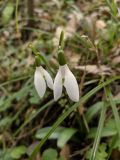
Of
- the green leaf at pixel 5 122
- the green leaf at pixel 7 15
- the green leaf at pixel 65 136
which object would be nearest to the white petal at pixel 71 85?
the green leaf at pixel 65 136

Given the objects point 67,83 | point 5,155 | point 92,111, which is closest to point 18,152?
point 5,155

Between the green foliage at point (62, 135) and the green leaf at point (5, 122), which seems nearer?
the green foliage at point (62, 135)

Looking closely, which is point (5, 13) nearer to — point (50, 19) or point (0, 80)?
point (50, 19)

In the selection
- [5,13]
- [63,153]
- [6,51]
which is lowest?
[63,153]

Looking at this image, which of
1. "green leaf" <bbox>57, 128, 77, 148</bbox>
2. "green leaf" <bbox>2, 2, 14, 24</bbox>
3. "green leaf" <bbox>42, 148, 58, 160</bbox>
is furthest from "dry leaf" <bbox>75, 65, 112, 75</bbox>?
"green leaf" <bbox>2, 2, 14, 24</bbox>

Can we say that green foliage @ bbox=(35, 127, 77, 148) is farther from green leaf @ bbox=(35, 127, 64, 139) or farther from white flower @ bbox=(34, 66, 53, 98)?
white flower @ bbox=(34, 66, 53, 98)

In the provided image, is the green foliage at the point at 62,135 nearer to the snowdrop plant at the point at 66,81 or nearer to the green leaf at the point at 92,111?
the green leaf at the point at 92,111

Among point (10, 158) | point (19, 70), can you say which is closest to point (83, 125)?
point (10, 158)

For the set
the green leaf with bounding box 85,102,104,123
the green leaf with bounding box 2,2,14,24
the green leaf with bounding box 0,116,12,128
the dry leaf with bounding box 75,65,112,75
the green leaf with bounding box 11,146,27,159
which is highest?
the green leaf with bounding box 2,2,14,24
